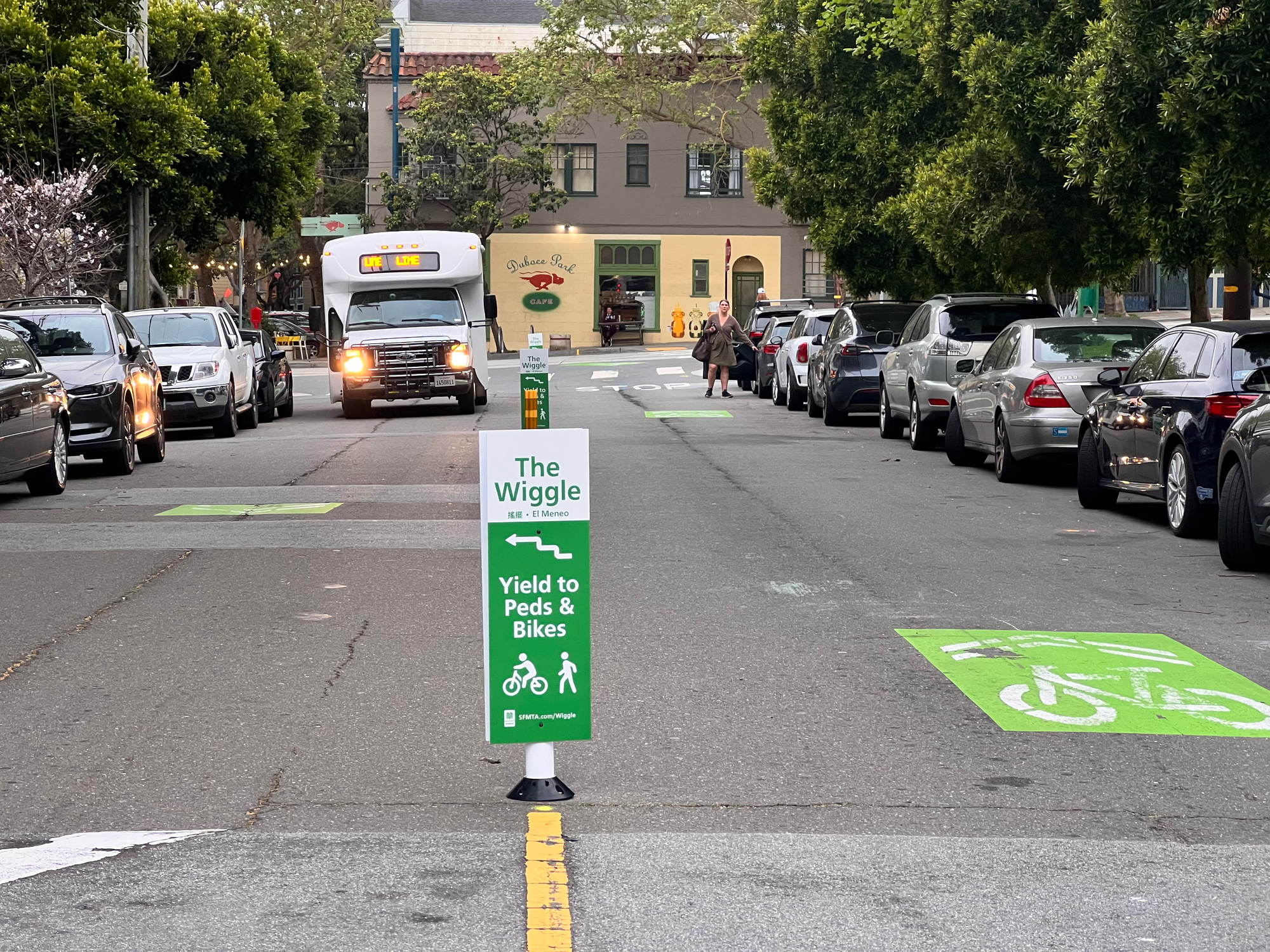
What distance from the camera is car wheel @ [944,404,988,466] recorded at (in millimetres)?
18266

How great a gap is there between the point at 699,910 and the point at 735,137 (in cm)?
5683

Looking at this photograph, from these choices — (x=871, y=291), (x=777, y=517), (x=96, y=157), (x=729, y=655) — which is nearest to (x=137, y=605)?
(x=729, y=655)

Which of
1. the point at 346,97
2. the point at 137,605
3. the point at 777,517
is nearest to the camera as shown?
the point at 137,605

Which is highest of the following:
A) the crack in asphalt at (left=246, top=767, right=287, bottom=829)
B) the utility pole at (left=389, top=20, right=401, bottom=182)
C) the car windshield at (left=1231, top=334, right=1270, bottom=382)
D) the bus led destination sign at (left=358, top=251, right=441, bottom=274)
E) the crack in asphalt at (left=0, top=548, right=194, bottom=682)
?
the utility pole at (left=389, top=20, right=401, bottom=182)

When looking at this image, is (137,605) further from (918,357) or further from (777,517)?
(918,357)

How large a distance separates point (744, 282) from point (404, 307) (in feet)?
119

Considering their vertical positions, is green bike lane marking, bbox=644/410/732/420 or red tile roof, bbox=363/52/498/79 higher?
red tile roof, bbox=363/52/498/79

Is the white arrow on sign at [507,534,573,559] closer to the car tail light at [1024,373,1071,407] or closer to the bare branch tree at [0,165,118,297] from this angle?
the car tail light at [1024,373,1071,407]

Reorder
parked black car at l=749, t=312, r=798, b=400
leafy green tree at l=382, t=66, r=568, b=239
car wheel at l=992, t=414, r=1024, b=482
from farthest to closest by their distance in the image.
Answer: leafy green tree at l=382, t=66, r=568, b=239 < parked black car at l=749, t=312, r=798, b=400 < car wheel at l=992, t=414, r=1024, b=482

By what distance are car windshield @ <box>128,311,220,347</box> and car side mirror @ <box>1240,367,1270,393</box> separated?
15.5 meters

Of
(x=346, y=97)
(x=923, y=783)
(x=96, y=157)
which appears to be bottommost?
(x=923, y=783)

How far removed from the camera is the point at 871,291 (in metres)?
32.9

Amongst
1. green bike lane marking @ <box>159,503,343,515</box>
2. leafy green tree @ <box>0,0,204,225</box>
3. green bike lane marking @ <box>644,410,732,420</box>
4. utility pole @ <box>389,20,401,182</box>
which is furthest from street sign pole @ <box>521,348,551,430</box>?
utility pole @ <box>389,20,401,182</box>

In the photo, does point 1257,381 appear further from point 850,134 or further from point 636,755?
point 850,134
